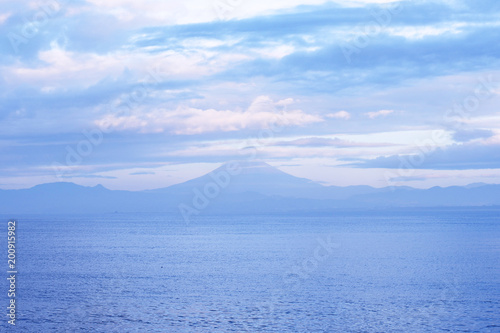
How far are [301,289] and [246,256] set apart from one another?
133ft

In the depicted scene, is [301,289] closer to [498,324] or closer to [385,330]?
[385,330]

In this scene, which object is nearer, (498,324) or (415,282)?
(498,324)

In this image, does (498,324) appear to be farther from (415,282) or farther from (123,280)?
(123,280)

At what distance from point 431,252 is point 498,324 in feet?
208

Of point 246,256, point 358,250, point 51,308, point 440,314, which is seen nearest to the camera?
point 440,314

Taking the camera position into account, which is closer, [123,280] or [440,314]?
[440,314]

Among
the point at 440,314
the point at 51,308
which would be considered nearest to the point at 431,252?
the point at 440,314

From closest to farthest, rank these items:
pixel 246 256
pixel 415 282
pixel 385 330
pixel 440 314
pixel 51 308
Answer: pixel 385 330, pixel 440 314, pixel 51 308, pixel 415 282, pixel 246 256

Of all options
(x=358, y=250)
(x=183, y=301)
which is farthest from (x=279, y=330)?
(x=358, y=250)

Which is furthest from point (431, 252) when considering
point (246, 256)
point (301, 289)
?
point (301, 289)

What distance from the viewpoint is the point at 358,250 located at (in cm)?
10975

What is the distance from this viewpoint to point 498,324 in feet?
143

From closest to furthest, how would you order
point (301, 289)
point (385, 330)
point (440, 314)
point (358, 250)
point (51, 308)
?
point (385, 330) → point (440, 314) → point (51, 308) → point (301, 289) → point (358, 250)

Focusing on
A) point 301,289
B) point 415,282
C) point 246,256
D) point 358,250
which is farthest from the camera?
point 358,250
